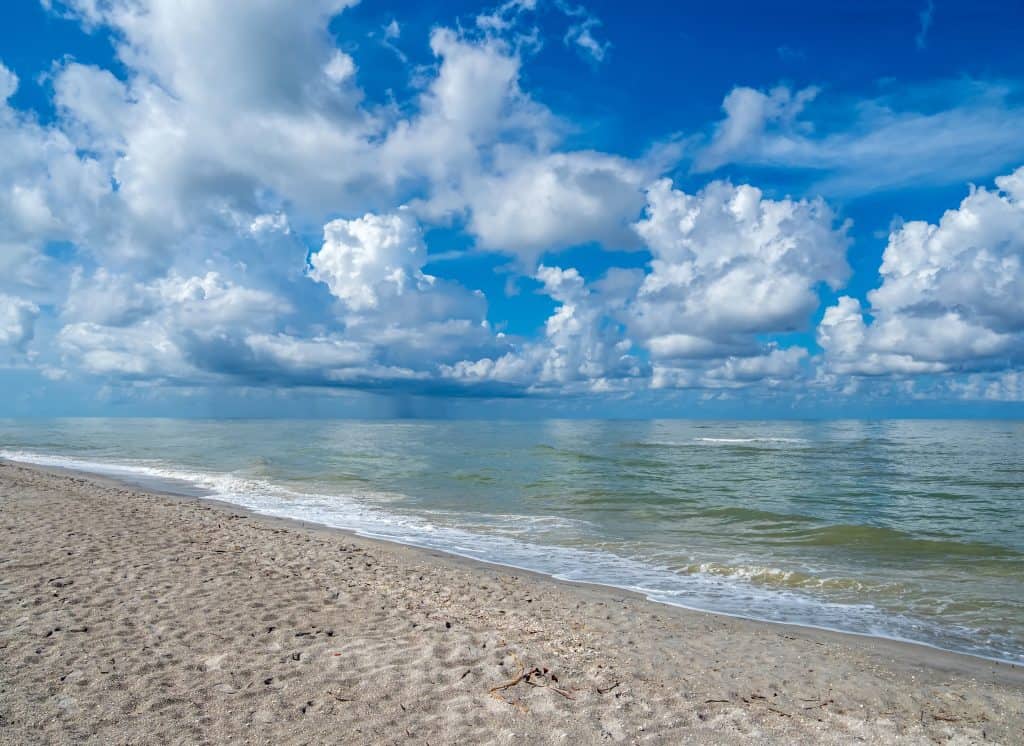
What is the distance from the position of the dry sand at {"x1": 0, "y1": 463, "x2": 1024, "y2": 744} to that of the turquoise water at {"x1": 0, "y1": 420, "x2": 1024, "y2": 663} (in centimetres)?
207

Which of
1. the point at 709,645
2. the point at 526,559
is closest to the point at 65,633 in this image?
the point at 709,645

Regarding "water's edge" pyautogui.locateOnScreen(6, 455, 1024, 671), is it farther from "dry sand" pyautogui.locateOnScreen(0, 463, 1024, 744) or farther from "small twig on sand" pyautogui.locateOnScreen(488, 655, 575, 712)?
"small twig on sand" pyautogui.locateOnScreen(488, 655, 575, 712)

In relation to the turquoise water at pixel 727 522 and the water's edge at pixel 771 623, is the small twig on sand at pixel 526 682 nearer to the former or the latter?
the water's edge at pixel 771 623

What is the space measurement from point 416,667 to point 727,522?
48.7 ft

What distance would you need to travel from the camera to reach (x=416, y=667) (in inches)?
258

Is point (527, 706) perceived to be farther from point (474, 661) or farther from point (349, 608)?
point (349, 608)

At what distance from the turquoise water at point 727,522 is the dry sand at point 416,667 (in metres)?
2.07

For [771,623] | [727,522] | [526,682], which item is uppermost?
[526,682]

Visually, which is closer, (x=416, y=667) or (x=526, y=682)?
(x=526, y=682)

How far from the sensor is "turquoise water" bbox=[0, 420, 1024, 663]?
10766 mm

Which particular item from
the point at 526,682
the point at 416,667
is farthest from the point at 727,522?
the point at 416,667

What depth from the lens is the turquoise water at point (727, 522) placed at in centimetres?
1077

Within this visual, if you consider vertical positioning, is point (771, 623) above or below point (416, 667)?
below

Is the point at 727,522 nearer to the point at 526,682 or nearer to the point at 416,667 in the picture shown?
the point at 526,682
